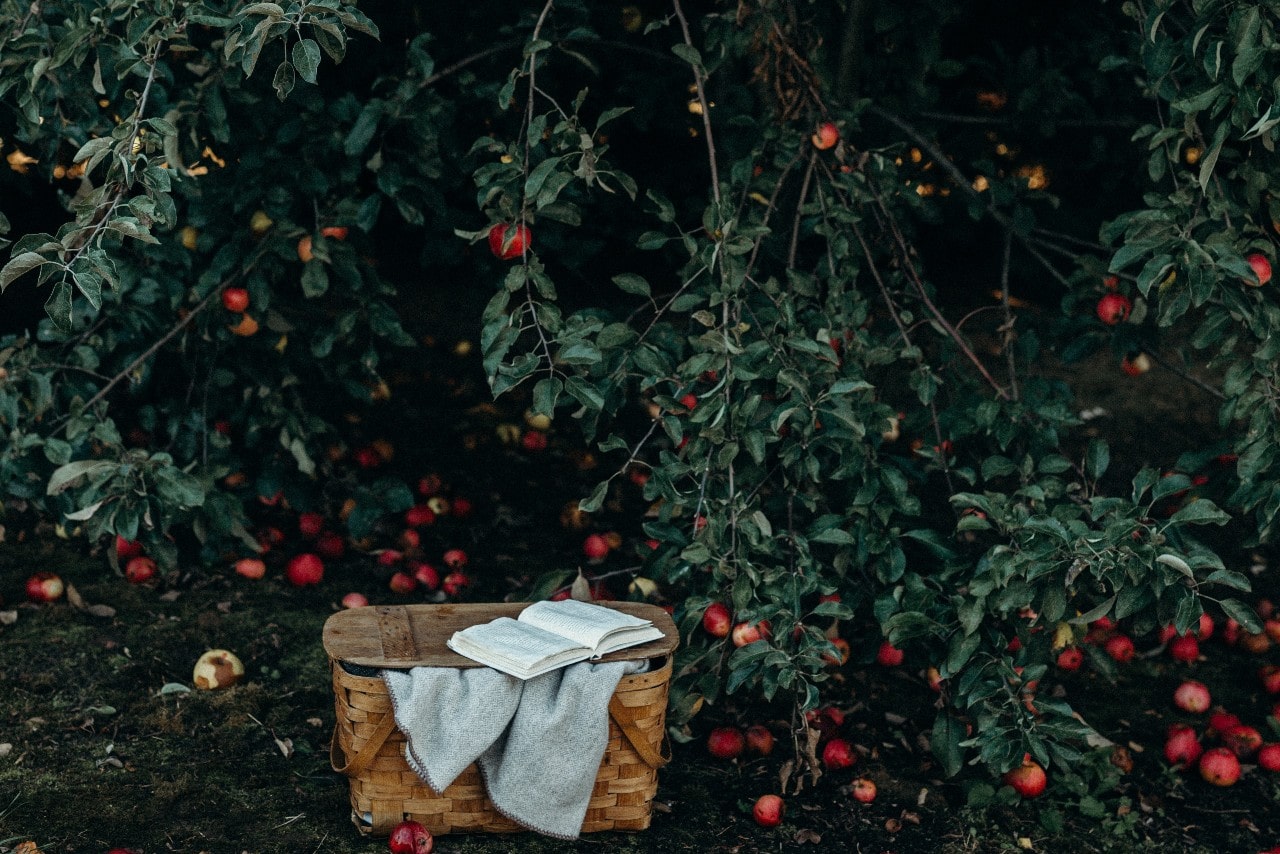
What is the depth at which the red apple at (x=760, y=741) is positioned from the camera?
2.86 meters

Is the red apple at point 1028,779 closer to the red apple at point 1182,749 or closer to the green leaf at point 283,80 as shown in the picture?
the red apple at point 1182,749

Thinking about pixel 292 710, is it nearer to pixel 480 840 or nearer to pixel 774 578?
pixel 480 840

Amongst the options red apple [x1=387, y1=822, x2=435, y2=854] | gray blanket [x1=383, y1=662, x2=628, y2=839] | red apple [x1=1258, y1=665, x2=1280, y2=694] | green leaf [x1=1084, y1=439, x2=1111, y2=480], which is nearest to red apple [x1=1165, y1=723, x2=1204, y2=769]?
red apple [x1=1258, y1=665, x2=1280, y2=694]

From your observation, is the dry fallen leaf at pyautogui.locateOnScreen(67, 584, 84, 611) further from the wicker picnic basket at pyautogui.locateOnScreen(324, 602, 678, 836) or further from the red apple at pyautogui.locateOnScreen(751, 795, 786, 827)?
the red apple at pyautogui.locateOnScreen(751, 795, 786, 827)

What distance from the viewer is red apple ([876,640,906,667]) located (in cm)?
330

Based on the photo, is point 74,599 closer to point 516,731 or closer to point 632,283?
point 516,731

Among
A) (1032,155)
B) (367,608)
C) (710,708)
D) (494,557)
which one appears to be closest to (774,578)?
(710,708)

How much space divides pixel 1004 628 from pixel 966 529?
28 centimetres

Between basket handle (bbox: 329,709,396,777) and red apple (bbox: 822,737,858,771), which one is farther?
red apple (bbox: 822,737,858,771)

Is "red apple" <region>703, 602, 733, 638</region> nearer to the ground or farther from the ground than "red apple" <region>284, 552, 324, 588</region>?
farther from the ground

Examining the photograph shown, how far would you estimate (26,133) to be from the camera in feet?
9.27

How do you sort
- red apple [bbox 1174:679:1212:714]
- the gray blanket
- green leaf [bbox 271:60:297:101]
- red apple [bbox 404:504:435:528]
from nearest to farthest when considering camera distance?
1. green leaf [bbox 271:60:297:101]
2. the gray blanket
3. red apple [bbox 1174:679:1212:714]
4. red apple [bbox 404:504:435:528]

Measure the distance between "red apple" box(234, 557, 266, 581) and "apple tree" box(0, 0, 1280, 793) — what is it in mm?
116

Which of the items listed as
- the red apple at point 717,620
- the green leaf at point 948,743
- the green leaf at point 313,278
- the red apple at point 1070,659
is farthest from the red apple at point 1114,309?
the green leaf at point 313,278
